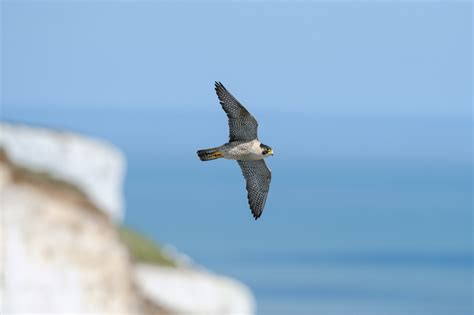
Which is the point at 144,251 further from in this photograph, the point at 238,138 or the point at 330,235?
the point at 330,235

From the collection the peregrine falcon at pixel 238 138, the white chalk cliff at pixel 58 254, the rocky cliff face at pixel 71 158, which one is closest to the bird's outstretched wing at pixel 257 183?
the peregrine falcon at pixel 238 138

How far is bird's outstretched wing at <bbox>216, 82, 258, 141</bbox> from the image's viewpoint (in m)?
14.4

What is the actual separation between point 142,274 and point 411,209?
377 ft

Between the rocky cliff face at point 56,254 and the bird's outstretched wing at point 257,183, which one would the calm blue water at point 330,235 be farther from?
the bird's outstretched wing at point 257,183

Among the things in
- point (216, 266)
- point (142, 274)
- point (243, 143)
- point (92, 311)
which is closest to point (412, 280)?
point (216, 266)

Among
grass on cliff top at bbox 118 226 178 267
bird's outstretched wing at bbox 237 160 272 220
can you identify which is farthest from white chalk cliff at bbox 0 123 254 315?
bird's outstretched wing at bbox 237 160 272 220

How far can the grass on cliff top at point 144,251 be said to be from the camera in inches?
1266

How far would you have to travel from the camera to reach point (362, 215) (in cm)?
13612

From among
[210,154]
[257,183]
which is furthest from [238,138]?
[257,183]

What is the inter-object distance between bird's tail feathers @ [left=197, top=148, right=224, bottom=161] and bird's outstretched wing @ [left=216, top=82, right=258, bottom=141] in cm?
39

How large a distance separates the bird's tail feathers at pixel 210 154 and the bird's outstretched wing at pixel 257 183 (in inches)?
73.9

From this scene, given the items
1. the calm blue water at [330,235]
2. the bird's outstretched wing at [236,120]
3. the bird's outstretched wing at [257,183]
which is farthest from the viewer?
the calm blue water at [330,235]

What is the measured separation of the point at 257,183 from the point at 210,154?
6.81 feet

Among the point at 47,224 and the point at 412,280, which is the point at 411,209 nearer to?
the point at 412,280
